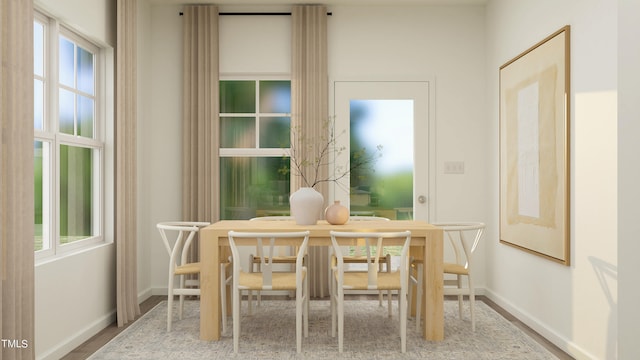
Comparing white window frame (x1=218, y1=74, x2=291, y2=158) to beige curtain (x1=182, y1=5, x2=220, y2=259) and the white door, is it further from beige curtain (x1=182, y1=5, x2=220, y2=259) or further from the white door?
the white door

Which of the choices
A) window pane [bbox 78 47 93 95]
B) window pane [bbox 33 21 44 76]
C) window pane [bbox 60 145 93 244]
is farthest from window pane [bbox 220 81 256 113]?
window pane [bbox 33 21 44 76]

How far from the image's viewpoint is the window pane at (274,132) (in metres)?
4.94

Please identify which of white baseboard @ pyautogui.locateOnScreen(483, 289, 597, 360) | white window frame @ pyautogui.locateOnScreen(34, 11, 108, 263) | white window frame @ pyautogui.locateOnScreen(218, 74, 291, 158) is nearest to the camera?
white baseboard @ pyautogui.locateOnScreen(483, 289, 597, 360)

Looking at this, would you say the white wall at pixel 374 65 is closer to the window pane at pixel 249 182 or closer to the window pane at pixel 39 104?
the window pane at pixel 249 182

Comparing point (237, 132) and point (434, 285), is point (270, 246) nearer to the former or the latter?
point (434, 285)

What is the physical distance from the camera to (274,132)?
4945 millimetres

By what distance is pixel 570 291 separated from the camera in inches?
127

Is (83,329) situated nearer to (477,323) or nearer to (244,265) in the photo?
(244,265)

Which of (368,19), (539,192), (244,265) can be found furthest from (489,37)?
(244,265)

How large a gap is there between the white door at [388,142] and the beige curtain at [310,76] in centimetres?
17

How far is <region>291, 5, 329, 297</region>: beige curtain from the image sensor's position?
15.9 ft

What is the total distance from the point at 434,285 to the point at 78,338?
8.23 ft

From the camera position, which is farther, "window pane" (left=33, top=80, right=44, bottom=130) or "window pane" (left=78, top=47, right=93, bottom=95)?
"window pane" (left=78, top=47, right=93, bottom=95)

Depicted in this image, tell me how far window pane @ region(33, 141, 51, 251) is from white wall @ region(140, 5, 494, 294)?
66.2 inches
